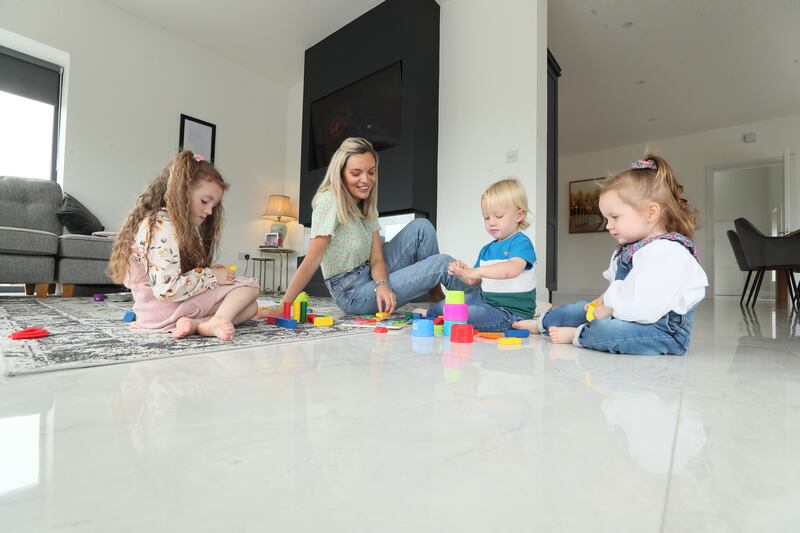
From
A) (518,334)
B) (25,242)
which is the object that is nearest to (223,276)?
(518,334)

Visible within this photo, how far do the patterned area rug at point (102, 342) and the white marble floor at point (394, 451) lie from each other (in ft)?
0.33

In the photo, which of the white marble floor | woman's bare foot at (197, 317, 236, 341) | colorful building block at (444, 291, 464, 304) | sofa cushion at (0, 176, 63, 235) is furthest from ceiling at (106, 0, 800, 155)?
the white marble floor

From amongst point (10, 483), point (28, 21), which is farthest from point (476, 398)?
point (28, 21)

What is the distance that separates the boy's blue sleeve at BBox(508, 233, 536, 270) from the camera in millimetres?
1438

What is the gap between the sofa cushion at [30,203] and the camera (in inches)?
119

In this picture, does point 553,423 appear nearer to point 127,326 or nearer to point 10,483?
point 10,483

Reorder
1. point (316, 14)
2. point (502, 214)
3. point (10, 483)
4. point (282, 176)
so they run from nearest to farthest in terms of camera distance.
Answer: point (10, 483) < point (502, 214) < point (316, 14) < point (282, 176)

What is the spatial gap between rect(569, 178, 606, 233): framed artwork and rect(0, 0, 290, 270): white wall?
4963 mm

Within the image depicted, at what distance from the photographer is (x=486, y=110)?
3.18m

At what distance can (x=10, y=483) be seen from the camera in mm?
353

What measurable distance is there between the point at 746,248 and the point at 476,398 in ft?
13.5

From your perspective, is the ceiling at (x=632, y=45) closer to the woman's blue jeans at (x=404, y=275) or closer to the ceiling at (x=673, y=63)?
the ceiling at (x=673, y=63)

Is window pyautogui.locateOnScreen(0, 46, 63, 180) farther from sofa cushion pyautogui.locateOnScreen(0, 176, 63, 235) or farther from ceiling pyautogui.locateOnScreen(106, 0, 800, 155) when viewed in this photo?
ceiling pyautogui.locateOnScreen(106, 0, 800, 155)

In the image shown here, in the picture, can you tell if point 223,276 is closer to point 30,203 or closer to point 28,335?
point 28,335
